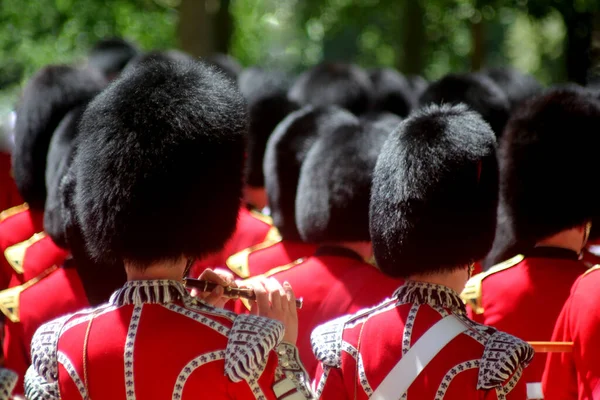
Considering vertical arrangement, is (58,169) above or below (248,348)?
below

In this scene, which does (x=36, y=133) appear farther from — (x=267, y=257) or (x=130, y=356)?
(x=130, y=356)

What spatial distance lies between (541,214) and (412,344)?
4.33 ft

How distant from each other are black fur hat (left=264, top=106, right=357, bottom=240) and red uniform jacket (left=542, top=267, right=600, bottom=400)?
177cm

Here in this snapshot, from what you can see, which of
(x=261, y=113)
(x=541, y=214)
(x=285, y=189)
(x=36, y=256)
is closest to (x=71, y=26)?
(x=261, y=113)

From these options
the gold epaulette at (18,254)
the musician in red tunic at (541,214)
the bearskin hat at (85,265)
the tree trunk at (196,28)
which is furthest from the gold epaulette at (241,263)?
the tree trunk at (196,28)

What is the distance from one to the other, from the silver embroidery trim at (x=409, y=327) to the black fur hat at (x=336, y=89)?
4619mm

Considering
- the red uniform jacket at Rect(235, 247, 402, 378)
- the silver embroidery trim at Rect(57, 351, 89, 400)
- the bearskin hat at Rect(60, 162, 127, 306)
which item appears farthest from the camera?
the red uniform jacket at Rect(235, 247, 402, 378)

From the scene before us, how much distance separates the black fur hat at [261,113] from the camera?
5.68 metres

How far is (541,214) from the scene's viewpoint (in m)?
3.50

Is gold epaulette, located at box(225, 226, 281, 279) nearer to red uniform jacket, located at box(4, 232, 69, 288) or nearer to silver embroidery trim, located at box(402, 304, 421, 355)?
red uniform jacket, located at box(4, 232, 69, 288)

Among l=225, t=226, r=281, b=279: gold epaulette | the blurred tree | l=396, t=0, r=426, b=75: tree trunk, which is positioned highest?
l=225, t=226, r=281, b=279: gold epaulette

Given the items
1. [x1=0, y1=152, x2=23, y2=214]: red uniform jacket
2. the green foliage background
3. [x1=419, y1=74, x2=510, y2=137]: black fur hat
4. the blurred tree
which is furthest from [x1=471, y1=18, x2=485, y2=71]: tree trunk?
[x1=0, y1=152, x2=23, y2=214]: red uniform jacket

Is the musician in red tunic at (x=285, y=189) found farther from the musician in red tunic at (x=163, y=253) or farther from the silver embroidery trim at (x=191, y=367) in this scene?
the silver embroidery trim at (x=191, y=367)

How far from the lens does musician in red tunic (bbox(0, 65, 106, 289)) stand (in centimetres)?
463
